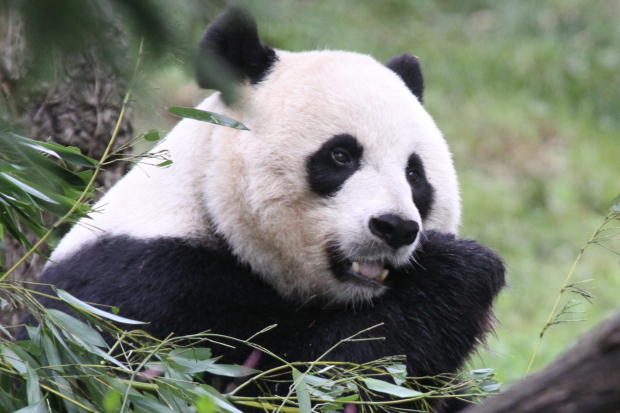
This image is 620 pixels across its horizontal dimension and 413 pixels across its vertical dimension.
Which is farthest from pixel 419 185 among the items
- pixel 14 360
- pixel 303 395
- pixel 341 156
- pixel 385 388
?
pixel 14 360

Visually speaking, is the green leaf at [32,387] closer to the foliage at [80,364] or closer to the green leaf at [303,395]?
the foliage at [80,364]

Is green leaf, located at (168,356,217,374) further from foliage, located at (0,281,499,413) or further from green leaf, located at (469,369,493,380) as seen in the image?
green leaf, located at (469,369,493,380)

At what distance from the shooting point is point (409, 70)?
10.1 ft

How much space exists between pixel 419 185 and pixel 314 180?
44 centimetres

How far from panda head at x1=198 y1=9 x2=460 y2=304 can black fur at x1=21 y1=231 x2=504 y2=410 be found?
0.28ft

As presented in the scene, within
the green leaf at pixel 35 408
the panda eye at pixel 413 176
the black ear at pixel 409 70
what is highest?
the black ear at pixel 409 70

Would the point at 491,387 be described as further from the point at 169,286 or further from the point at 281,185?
the point at 169,286

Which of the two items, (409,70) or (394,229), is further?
(409,70)

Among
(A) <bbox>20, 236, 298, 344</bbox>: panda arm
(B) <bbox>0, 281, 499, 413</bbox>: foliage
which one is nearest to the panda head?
(A) <bbox>20, 236, 298, 344</bbox>: panda arm

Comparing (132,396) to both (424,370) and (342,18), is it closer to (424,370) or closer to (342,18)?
(424,370)

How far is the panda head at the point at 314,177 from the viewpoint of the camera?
2.45 m

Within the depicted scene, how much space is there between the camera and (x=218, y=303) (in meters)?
2.35

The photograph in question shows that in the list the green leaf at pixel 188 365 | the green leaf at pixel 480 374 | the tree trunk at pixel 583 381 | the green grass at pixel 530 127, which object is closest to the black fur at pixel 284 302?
the green leaf at pixel 480 374

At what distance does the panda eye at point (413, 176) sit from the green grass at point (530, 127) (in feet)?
8.42
